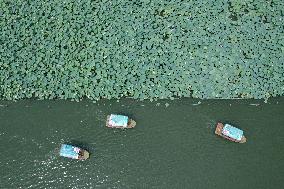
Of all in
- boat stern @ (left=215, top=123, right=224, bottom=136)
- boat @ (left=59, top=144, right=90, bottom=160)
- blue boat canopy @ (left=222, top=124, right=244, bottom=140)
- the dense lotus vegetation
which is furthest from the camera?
the dense lotus vegetation

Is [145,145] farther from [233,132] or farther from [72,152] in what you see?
[233,132]

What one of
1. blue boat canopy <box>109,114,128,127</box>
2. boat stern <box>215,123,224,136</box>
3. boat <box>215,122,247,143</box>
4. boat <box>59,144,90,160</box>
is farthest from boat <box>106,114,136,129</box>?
boat <box>215,122,247,143</box>

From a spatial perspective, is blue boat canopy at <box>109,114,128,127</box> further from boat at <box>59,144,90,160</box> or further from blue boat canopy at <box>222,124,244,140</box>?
blue boat canopy at <box>222,124,244,140</box>

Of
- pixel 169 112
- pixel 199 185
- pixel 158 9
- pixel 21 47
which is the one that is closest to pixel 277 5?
Answer: pixel 158 9

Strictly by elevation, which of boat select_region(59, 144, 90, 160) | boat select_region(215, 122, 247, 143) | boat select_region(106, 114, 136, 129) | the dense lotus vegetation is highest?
the dense lotus vegetation

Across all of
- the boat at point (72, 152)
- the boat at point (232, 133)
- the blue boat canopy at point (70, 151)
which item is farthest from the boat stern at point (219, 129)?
the blue boat canopy at point (70, 151)

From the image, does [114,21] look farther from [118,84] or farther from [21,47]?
[21,47]
